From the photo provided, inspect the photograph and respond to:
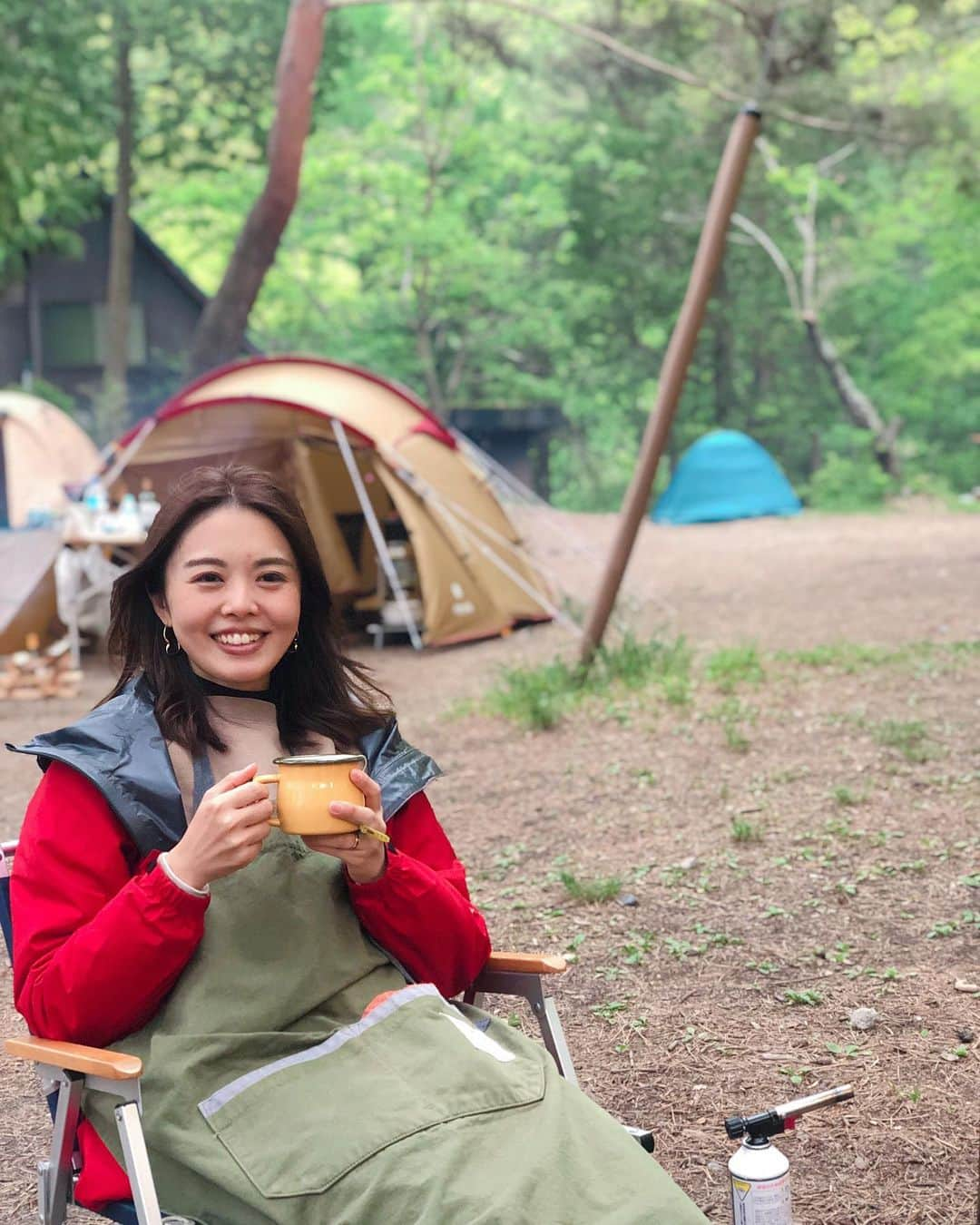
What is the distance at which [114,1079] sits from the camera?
1801 mm

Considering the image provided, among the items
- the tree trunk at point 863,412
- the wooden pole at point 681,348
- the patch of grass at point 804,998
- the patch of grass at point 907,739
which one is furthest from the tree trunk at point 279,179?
the tree trunk at point 863,412

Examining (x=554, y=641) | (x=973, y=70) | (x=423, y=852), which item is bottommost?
(x=554, y=641)

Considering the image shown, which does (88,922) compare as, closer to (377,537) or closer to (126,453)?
(377,537)

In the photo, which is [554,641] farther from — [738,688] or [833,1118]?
[833,1118]

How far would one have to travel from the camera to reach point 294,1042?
1923mm

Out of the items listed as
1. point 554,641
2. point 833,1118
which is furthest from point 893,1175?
point 554,641

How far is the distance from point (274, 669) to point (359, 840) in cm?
44

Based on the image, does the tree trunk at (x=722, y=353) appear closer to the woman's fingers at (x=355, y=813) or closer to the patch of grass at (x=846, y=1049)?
the patch of grass at (x=846, y=1049)

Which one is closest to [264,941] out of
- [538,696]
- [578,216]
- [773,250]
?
[538,696]

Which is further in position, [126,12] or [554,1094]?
[126,12]

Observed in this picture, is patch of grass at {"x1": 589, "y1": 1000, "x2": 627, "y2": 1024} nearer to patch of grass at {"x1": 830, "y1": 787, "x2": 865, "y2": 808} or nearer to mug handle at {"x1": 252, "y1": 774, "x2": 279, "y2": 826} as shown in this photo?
patch of grass at {"x1": 830, "y1": 787, "x2": 865, "y2": 808}

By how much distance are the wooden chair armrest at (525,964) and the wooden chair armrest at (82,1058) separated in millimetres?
603

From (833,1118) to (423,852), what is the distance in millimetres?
1230

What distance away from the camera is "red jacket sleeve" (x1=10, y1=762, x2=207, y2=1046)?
1.80 m
